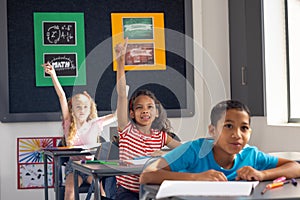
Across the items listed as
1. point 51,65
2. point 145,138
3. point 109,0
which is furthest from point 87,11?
point 145,138

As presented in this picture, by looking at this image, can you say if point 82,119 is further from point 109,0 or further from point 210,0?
point 210,0

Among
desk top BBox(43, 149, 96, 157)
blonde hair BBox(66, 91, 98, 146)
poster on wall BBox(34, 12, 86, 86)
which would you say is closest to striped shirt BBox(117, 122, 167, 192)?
desk top BBox(43, 149, 96, 157)

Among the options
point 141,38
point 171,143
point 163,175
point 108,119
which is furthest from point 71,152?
point 163,175

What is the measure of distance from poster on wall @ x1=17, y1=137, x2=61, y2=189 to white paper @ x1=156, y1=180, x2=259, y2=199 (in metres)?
3.85

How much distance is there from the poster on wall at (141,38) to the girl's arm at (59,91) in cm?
57

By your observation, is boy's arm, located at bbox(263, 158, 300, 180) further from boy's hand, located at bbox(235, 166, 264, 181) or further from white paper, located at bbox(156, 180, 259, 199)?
white paper, located at bbox(156, 180, 259, 199)

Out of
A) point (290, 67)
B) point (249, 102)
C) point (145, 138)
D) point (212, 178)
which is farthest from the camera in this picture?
point (249, 102)

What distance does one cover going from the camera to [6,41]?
554cm

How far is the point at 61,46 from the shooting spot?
224 inches

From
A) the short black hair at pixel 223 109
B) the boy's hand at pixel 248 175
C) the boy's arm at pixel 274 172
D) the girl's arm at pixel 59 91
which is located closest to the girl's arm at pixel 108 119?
the girl's arm at pixel 59 91

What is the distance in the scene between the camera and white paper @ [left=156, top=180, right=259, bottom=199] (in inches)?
73.1

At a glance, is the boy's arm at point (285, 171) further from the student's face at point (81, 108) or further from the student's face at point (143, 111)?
the student's face at point (81, 108)

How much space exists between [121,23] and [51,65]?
0.72 m

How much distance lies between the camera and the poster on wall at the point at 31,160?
561 centimetres
